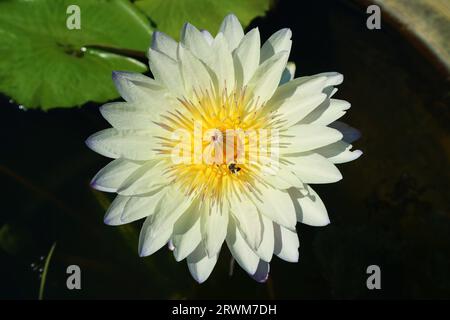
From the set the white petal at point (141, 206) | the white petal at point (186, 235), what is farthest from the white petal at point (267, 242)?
the white petal at point (141, 206)

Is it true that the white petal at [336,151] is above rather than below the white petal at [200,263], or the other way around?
above

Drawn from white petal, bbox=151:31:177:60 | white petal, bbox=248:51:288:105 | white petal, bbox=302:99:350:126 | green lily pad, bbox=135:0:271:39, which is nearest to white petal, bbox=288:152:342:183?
white petal, bbox=302:99:350:126

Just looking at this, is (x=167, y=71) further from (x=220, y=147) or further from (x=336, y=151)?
(x=336, y=151)

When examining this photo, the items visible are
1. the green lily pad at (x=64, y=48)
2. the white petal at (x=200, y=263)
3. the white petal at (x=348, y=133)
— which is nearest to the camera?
the white petal at (x=200, y=263)

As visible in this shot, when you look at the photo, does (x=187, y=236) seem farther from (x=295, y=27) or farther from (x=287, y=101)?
(x=295, y=27)

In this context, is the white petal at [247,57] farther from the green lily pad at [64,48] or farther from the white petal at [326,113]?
the green lily pad at [64,48]

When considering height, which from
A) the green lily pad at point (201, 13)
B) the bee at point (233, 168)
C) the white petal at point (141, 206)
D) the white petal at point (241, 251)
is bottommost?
the white petal at point (241, 251)

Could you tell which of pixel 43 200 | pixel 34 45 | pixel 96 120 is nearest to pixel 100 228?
pixel 43 200
